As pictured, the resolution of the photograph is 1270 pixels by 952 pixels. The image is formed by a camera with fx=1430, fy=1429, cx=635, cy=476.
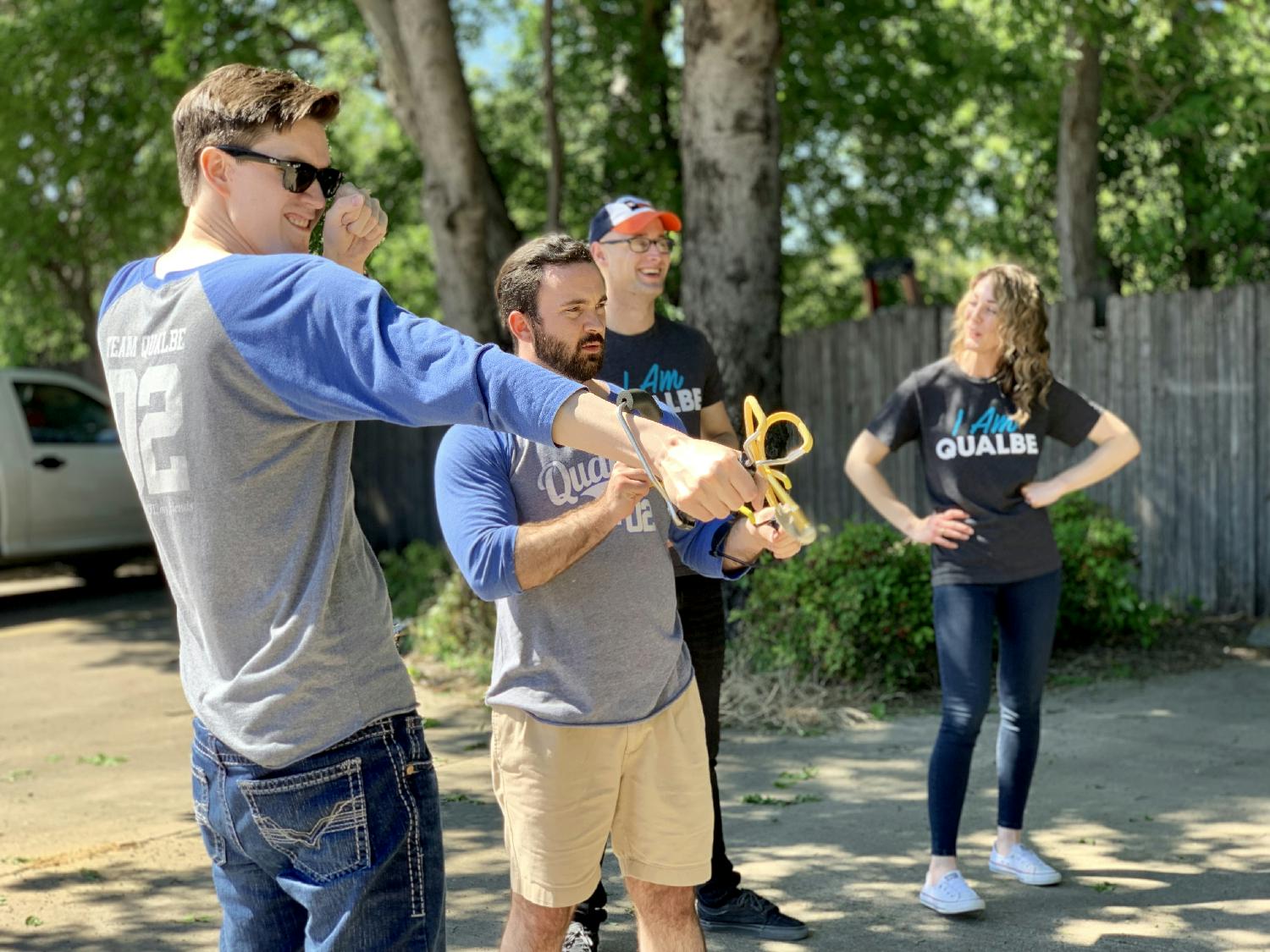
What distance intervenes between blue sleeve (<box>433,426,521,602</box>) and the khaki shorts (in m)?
0.38

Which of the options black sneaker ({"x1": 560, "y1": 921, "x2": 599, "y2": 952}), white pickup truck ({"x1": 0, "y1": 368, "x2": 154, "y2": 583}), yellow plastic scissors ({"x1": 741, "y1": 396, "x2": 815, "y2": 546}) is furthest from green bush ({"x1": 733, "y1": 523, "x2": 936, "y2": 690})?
white pickup truck ({"x1": 0, "y1": 368, "x2": 154, "y2": 583})

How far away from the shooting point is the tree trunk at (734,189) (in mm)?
8016

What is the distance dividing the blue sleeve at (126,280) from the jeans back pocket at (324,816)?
2.67 feet

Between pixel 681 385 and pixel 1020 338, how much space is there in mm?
1158

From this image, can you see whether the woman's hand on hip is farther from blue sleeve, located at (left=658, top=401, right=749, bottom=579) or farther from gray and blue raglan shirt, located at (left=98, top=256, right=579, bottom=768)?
gray and blue raglan shirt, located at (left=98, top=256, right=579, bottom=768)

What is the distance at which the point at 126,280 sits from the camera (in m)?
2.36

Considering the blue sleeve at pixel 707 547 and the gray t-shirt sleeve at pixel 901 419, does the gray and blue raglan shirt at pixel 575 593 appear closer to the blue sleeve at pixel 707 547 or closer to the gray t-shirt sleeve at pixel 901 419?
the blue sleeve at pixel 707 547

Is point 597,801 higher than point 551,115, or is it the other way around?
point 551,115

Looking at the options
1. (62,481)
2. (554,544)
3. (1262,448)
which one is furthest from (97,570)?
(554,544)

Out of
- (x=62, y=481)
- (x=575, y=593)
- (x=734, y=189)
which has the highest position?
(x=734, y=189)

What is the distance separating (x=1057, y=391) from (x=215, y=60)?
1089 cm

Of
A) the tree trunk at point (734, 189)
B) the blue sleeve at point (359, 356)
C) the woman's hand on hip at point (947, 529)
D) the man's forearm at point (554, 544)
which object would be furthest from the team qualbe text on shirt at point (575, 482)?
the tree trunk at point (734, 189)

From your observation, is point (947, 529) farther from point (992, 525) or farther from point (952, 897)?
point (952, 897)

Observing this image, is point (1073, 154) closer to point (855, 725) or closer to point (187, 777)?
point (855, 725)
